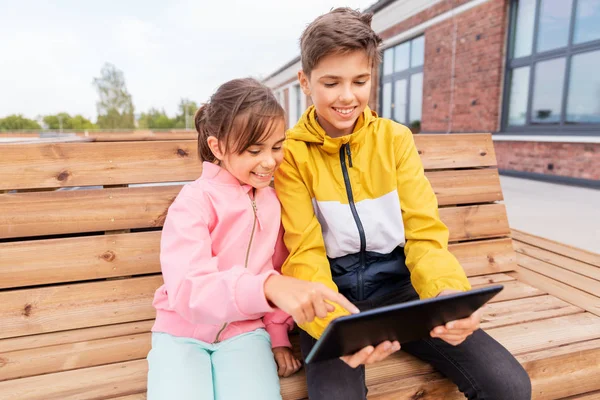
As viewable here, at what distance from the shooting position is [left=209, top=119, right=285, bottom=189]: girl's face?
133 centimetres

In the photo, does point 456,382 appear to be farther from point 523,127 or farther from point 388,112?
point 388,112

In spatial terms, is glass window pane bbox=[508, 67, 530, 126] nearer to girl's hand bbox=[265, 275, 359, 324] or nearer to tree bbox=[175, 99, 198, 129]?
girl's hand bbox=[265, 275, 359, 324]

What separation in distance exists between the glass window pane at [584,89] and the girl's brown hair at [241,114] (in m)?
Answer: 6.92

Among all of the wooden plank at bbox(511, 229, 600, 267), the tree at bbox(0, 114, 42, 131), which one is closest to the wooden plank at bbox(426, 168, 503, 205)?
the wooden plank at bbox(511, 229, 600, 267)

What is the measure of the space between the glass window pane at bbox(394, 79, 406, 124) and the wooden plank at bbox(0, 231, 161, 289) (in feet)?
36.2

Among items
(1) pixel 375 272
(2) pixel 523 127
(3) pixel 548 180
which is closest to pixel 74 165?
(1) pixel 375 272

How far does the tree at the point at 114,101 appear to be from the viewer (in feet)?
92.6

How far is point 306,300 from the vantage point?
0.95 meters

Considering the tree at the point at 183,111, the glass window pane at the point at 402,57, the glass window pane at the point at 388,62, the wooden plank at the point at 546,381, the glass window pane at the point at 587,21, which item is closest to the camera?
the wooden plank at the point at 546,381

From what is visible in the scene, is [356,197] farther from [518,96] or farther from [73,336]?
[518,96]

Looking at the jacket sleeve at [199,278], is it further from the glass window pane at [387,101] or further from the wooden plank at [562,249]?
the glass window pane at [387,101]

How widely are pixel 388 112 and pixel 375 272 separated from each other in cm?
1169

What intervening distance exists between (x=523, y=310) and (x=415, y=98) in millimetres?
10191

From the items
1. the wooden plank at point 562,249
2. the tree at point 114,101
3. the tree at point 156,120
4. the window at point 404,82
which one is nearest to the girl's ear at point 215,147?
the wooden plank at point 562,249
